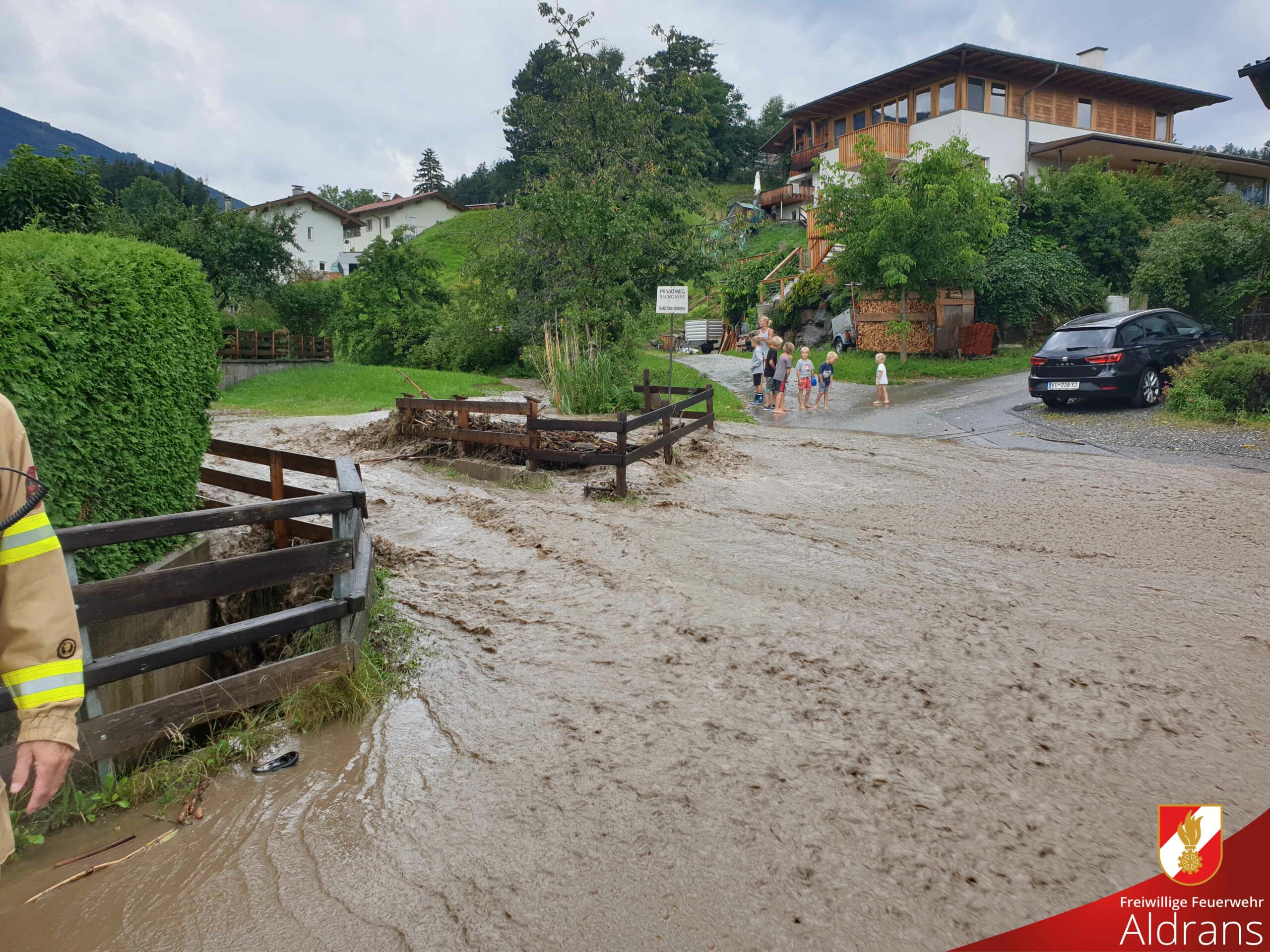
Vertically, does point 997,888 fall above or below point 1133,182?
below

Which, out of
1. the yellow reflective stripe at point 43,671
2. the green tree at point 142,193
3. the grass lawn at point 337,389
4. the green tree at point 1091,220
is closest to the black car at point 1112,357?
the grass lawn at point 337,389

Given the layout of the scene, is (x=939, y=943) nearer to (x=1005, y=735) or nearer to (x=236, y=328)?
(x=1005, y=735)

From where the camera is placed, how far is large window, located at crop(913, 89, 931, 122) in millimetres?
35156

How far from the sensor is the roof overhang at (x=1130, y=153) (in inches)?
1332

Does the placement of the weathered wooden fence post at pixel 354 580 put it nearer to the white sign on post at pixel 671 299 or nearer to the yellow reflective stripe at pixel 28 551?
the yellow reflective stripe at pixel 28 551

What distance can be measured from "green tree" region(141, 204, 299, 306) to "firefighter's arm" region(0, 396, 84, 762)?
31.2 meters

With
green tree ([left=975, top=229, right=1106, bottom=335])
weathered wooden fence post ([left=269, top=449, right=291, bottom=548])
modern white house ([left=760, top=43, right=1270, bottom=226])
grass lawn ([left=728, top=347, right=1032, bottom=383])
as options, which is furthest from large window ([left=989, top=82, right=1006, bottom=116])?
weathered wooden fence post ([left=269, top=449, right=291, bottom=548])

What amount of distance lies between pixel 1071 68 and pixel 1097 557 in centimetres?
3464

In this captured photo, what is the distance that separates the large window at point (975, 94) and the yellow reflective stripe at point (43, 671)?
37.6m

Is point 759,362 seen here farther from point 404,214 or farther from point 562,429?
point 404,214

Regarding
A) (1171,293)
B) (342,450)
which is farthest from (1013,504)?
(1171,293)

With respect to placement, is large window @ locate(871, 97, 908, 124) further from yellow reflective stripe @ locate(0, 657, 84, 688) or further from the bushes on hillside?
yellow reflective stripe @ locate(0, 657, 84, 688)

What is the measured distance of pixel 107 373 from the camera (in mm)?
4672

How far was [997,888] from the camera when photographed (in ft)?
9.93
